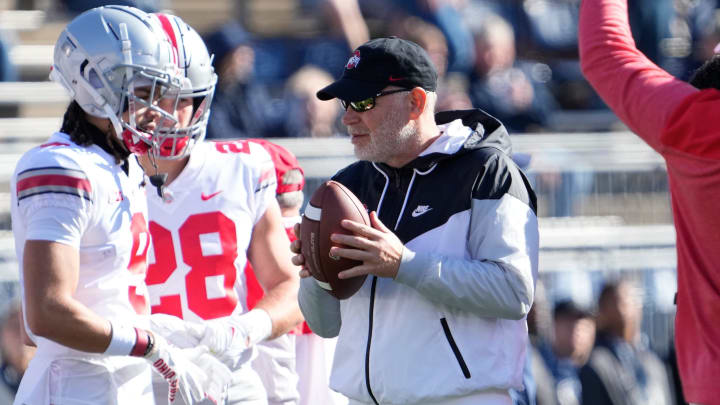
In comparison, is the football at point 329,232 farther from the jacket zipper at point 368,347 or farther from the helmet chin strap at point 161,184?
the helmet chin strap at point 161,184

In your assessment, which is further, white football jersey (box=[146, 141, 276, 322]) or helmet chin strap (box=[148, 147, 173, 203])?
white football jersey (box=[146, 141, 276, 322])

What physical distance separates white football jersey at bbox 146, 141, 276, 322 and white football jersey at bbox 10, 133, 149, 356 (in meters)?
0.54

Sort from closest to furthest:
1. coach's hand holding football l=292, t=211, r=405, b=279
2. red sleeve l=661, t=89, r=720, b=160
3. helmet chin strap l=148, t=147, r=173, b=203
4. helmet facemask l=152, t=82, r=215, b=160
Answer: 1. red sleeve l=661, t=89, r=720, b=160
2. coach's hand holding football l=292, t=211, r=405, b=279
3. helmet facemask l=152, t=82, r=215, b=160
4. helmet chin strap l=148, t=147, r=173, b=203

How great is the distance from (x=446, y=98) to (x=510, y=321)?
4477mm

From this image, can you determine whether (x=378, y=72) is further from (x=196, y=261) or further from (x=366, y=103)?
(x=196, y=261)

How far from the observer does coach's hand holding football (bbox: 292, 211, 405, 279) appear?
3059 mm

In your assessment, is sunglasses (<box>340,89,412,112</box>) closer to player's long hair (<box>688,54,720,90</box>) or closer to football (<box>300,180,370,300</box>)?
football (<box>300,180,370,300</box>)

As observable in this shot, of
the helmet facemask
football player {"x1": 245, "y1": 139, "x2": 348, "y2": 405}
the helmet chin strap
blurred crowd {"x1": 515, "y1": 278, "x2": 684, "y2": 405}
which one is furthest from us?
blurred crowd {"x1": 515, "y1": 278, "x2": 684, "y2": 405}

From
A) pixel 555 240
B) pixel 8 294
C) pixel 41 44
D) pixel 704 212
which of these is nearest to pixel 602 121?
pixel 555 240

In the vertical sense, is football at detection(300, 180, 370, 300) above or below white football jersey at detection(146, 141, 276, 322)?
above

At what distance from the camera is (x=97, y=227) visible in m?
3.00

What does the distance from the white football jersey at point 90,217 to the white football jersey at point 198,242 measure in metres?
0.54

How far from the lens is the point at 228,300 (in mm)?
3805

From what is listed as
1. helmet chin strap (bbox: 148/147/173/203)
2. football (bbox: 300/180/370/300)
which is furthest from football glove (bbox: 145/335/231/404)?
helmet chin strap (bbox: 148/147/173/203)
